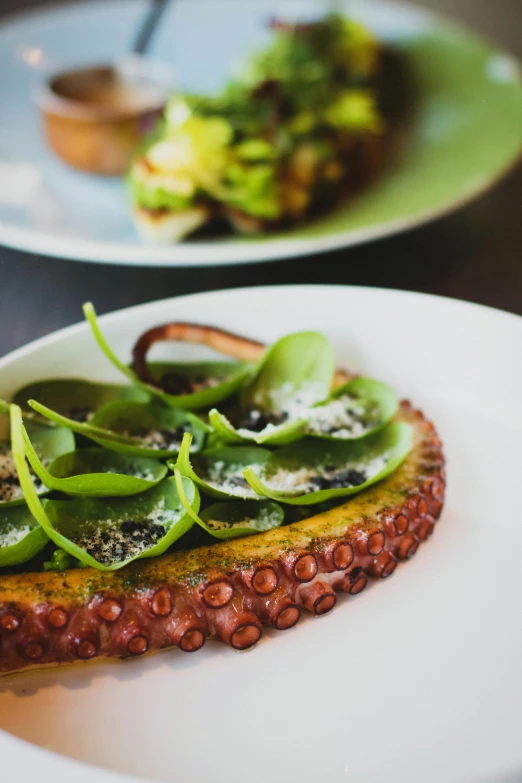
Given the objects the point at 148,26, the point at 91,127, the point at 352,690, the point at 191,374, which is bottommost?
the point at 352,690

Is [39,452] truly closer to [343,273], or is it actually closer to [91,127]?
[343,273]

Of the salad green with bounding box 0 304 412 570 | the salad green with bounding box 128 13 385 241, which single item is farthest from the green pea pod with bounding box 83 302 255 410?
the salad green with bounding box 128 13 385 241

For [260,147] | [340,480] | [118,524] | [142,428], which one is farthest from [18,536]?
[260,147]

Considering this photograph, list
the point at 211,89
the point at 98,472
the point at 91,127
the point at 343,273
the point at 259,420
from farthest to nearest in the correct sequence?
the point at 211,89 → the point at 91,127 → the point at 343,273 → the point at 259,420 → the point at 98,472

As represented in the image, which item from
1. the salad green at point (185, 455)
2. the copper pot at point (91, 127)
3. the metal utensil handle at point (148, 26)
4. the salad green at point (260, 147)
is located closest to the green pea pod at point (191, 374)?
the salad green at point (185, 455)

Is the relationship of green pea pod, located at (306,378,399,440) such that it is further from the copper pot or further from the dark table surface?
the copper pot

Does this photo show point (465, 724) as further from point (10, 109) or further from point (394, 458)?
point (10, 109)
